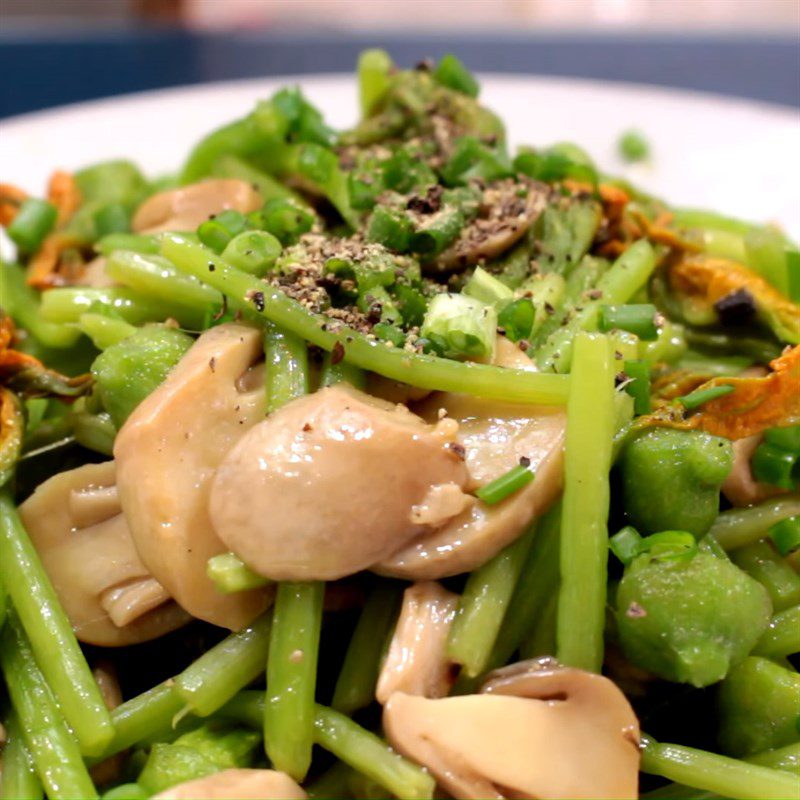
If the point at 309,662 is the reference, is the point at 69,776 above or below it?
below

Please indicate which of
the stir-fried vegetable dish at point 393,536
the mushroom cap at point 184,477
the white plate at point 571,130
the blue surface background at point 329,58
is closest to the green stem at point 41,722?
the stir-fried vegetable dish at point 393,536

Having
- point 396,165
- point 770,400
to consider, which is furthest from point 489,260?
point 770,400

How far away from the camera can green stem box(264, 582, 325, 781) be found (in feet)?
5.79

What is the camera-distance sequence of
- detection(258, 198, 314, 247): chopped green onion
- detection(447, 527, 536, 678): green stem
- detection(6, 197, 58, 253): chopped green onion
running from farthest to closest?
1. detection(6, 197, 58, 253): chopped green onion
2. detection(258, 198, 314, 247): chopped green onion
3. detection(447, 527, 536, 678): green stem

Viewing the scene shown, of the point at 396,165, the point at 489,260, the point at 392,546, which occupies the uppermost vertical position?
the point at 396,165

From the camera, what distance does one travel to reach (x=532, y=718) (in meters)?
1.76

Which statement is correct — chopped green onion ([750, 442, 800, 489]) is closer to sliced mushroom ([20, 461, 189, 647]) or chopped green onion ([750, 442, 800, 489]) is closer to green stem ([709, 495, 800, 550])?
green stem ([709, 495, 800, 550])

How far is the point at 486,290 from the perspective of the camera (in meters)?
2.25

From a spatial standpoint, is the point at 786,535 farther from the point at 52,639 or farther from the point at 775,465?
the point at 52,639

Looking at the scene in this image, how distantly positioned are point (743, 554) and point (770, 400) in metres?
0.35

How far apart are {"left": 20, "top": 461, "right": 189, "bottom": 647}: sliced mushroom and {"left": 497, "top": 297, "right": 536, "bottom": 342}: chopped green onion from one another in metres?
0.95

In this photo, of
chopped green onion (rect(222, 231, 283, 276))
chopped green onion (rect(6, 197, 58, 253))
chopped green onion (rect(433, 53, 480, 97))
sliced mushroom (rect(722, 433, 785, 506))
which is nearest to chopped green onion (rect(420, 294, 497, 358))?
chopped green onion (rect(222, 231, 283, 276))

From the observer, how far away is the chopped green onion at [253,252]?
7.04 feet

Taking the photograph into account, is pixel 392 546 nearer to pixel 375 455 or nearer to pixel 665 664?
pixel 375 455
